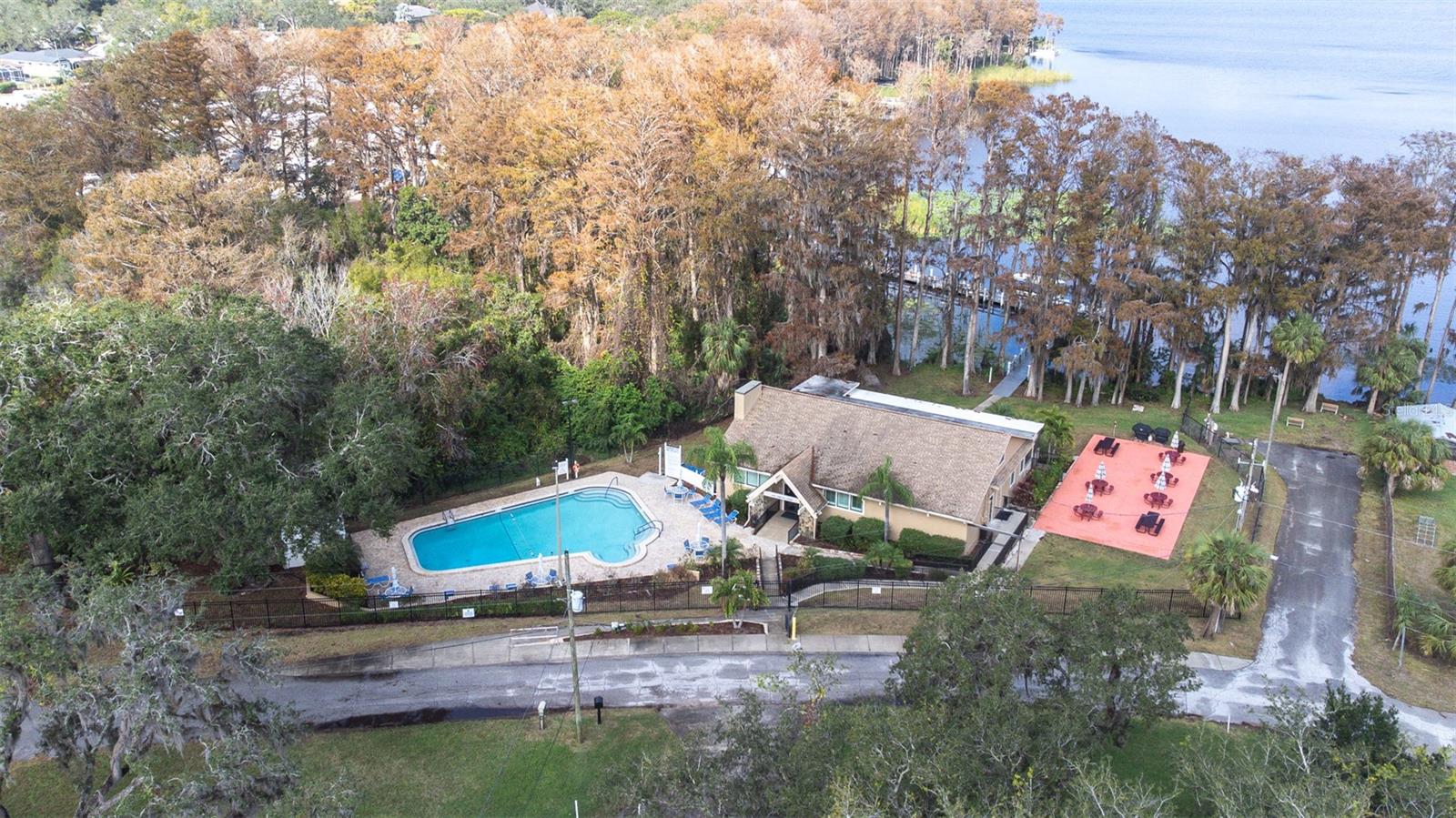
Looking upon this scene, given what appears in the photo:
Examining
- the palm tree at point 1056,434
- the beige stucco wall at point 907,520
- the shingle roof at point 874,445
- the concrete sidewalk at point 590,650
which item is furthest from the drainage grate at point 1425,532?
the beige stucco wall at point 907,520

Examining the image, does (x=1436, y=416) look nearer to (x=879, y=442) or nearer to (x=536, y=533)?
(x=879, y=442)

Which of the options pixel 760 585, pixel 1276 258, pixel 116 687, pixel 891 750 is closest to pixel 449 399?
pixel 760 585

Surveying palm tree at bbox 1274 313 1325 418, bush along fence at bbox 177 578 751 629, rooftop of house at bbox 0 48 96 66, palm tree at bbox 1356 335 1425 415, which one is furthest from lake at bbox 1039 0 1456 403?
rooftop of house at bbox 0 48 96 66

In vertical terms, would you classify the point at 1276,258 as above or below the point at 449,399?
above

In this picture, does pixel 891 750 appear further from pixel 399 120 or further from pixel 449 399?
pixel 399 120

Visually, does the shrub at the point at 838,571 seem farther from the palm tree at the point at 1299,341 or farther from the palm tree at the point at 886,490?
the palm tree at the point at 1299,341
